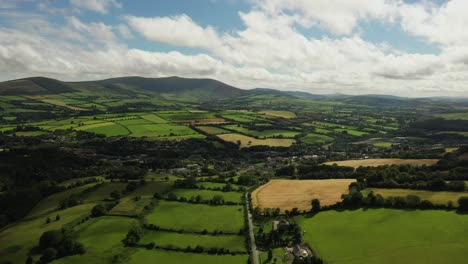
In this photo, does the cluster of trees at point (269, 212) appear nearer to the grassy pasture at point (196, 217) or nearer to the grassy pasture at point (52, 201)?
the grassy pasture at point (196, 217)

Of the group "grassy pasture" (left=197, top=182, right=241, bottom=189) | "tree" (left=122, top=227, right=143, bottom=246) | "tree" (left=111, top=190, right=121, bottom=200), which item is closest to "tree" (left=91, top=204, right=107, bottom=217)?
"tree" (left=111, top=190, right=121, bottom=200)

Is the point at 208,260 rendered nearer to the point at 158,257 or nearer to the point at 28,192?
the point at 158,257

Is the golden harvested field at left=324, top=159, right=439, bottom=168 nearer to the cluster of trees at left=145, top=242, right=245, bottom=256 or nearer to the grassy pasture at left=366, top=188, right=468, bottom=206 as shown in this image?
the grassy pasture at left=366, top=188, right=468, bottom=206

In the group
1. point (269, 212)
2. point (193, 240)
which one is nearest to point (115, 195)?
point (193, 240)

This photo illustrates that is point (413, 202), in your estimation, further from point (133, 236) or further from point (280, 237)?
point (133, 236)

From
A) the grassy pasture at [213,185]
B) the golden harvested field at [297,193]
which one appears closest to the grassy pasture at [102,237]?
the grassy pasture at [213,185]

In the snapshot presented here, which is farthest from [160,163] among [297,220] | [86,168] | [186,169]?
[297,220]
